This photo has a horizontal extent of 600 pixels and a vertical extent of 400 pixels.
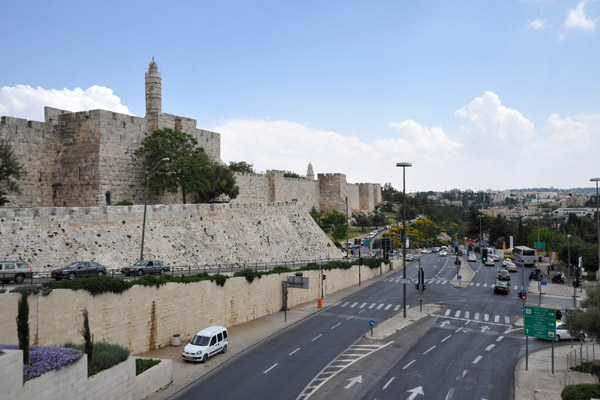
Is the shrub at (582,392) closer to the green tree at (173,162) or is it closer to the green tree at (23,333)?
the green tree at (23,333)

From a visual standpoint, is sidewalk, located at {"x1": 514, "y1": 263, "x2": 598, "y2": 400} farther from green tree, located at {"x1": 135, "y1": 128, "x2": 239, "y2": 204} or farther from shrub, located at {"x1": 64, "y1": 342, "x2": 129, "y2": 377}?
green tree, located at {"x1": 135, "y1": 128, "x2": 239, "y2": 204}

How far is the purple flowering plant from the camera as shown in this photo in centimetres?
1178

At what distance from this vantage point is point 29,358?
12188 millimetres

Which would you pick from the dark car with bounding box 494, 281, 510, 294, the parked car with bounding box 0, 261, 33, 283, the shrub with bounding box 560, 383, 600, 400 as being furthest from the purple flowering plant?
the dark car with bounding box 494, 281, 510, 294

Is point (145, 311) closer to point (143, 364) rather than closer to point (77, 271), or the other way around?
point (143, 364)

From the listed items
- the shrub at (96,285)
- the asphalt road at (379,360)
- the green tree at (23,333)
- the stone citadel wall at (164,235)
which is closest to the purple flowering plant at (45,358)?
the green tree at (23,333)

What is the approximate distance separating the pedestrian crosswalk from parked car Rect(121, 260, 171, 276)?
61.6ft

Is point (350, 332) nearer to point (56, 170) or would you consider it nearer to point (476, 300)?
point (476, 300)

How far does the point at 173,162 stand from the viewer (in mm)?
42281

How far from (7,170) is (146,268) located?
527 inches

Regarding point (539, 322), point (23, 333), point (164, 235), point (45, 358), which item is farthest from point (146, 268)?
point (539, 322)

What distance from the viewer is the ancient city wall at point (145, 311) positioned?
16.0m

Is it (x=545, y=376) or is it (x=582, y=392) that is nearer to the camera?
(x=582, y=392)

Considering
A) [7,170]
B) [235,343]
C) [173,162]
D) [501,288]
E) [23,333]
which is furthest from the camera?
[173,162]
